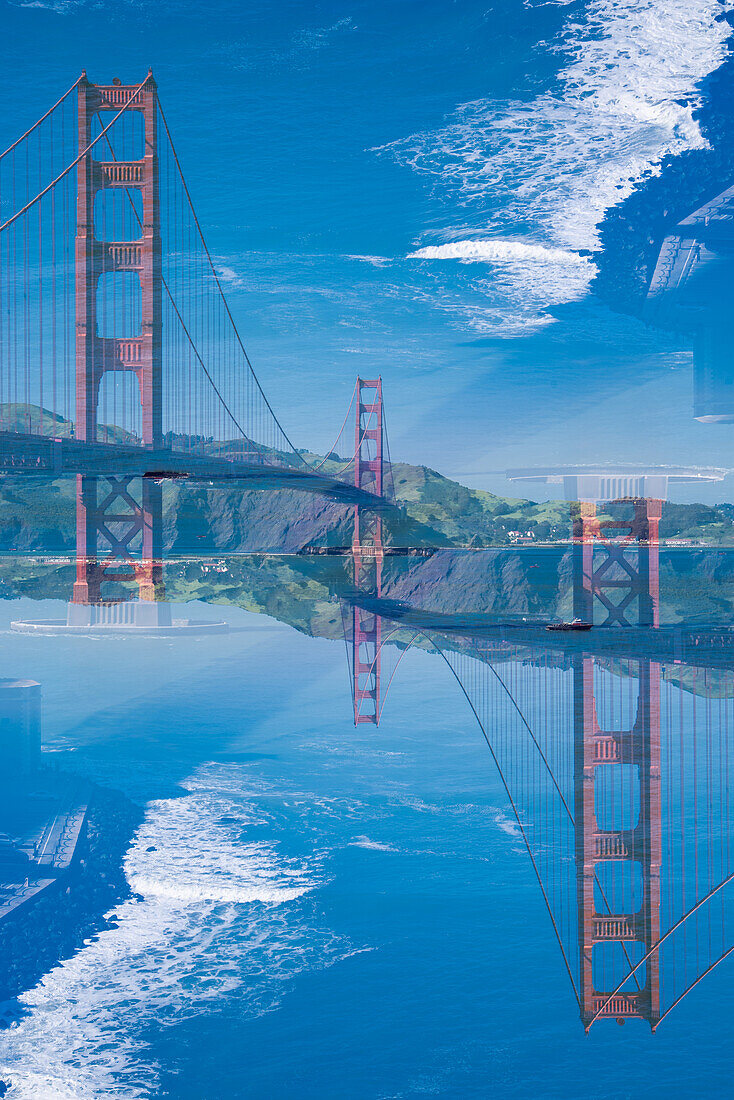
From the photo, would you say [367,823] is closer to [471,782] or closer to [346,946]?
[471,782]

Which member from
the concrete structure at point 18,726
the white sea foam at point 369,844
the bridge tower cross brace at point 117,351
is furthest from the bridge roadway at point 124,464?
the concrete structure at point 18,726

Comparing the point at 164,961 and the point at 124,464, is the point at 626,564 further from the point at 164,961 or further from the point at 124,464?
the point at 164,961

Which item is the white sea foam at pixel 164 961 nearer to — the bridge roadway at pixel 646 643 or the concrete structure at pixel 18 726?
the concrete structure at pixel 18 726

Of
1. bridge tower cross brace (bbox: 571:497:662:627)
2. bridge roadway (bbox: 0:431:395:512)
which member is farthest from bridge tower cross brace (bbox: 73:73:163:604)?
bridge tower cross brace (bbox: 571:497:662:627)

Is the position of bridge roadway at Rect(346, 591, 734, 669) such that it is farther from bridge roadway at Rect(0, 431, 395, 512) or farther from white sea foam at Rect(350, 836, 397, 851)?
white sea foam at Rect(350, 836, 397, 851)

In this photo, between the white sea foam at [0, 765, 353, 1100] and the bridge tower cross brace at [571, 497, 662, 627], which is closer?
the bridge tower cross brace at [571, 497, 662, 627]
